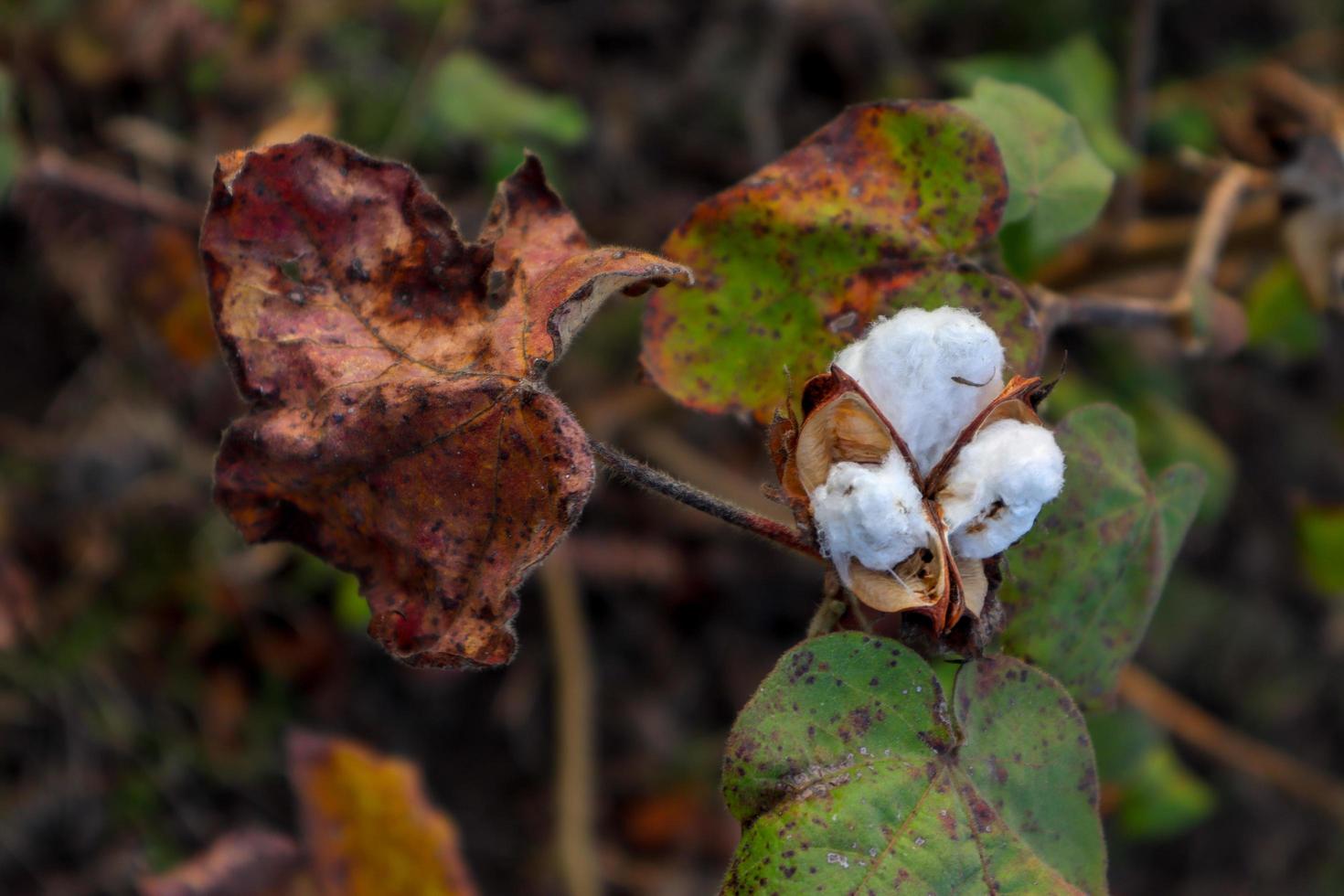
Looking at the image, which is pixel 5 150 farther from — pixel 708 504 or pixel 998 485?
pixel 998 485

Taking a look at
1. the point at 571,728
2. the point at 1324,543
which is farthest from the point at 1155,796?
the point at 571,728

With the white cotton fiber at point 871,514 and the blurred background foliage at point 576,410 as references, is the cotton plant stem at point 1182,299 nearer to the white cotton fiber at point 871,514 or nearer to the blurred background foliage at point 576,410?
the blurred background foliage at point 576,410

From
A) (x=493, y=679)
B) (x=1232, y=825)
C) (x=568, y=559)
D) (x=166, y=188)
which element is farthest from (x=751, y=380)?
(x=1232, y=825)

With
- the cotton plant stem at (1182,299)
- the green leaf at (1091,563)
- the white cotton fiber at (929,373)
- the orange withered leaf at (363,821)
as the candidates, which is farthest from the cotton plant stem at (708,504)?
the orange withered leaf at (363,821)

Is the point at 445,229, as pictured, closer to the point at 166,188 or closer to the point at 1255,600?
the point at 166,188

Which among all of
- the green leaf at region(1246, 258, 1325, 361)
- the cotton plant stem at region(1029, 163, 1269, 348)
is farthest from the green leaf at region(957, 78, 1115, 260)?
the green leaf at region(1246, 258, 1325, 361)

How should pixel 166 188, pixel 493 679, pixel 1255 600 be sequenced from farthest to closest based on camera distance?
1. pixel 1255 600
2. pixel 493 679
3. pixel 166 188
